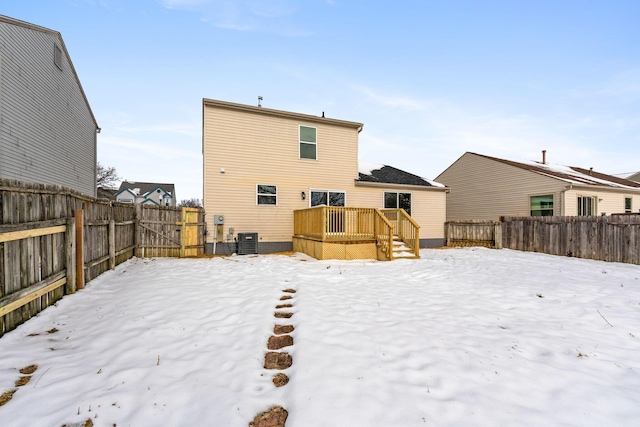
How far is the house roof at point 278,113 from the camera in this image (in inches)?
404

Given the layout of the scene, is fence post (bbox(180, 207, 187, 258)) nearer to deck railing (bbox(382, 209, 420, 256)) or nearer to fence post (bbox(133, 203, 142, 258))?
fence post (bbox(133, 203, 142, 258))

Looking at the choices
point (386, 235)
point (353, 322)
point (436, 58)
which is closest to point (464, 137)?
point (436, 58)

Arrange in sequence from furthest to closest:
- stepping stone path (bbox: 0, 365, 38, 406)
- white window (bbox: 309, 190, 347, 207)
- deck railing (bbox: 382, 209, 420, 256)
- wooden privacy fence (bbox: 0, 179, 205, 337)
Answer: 1. white window (bbox: 309, 190, 347, 207)
2. deck railing (bbox: 382, 209, 420, 256)
3. wooden privacy fence (bbox: 0, 179, 205, 337)
4. stepping stone path (bbox: 0, 365, 38, 406)

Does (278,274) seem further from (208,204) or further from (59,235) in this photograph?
(208,204)

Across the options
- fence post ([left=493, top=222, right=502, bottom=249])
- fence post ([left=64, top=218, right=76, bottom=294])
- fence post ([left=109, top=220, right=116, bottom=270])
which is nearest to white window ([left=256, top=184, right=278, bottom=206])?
fence post ([left=109, top=220, right=116, bottom=270])

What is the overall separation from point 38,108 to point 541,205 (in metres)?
22.7

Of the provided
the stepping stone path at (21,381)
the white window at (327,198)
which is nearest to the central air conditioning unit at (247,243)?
the white window at (327,198)

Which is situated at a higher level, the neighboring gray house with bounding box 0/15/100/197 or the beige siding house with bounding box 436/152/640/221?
the neighboring gray house with bounding box 0/15/100/197

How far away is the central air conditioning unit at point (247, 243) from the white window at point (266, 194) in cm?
140

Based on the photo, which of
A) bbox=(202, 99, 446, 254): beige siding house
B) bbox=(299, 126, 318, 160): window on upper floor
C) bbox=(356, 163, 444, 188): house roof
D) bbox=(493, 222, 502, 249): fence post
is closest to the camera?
bbox=(202, 99, 446, 254): beige siding house

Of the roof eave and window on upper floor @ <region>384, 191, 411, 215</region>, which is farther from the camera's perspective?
window on upper floor @ <region>384, 191, 411, 215</region>

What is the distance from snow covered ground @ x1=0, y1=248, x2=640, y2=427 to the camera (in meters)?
1.96

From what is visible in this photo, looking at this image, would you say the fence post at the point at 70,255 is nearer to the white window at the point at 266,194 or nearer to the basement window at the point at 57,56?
the white window at the point at 266,194

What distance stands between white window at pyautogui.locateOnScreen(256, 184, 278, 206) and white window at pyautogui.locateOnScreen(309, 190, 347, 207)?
5.06ft
